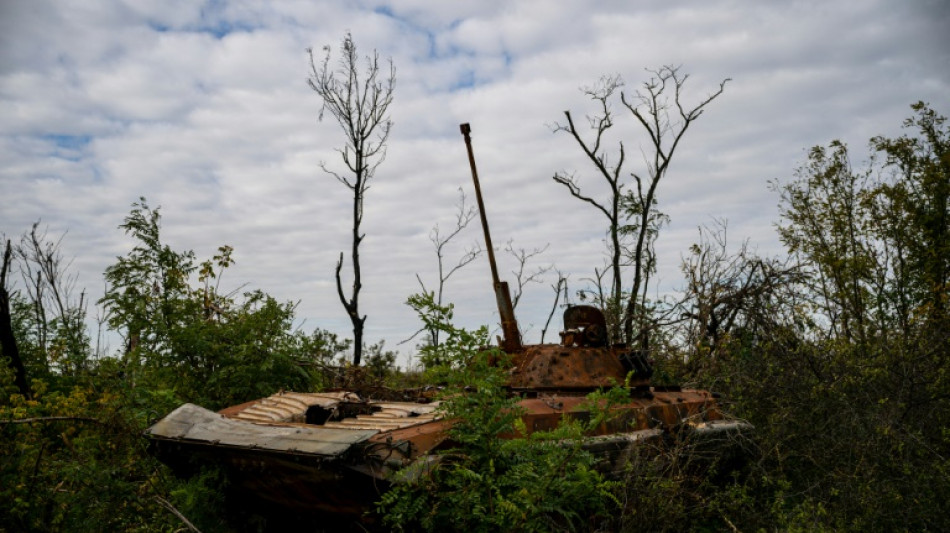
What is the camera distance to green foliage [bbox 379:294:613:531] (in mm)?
5762

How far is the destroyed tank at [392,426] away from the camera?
6.11 metres

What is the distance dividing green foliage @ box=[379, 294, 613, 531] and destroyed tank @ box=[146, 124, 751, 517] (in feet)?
0.57

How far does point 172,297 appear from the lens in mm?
11523

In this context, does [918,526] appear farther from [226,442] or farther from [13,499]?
[13,499]

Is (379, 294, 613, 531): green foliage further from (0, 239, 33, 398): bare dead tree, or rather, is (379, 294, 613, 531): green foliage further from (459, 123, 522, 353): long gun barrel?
(0, 239, 33, 398): bare dead tree

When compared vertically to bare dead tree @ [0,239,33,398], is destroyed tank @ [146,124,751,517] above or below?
below

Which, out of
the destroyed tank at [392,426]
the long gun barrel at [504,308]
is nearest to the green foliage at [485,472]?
the destroyed tank at [392,426]

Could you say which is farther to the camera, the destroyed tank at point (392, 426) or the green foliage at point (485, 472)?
the destroyed tank at point (392, 426)

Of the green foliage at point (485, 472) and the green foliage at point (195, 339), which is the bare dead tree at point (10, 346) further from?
the green foliage at point (485, 472)

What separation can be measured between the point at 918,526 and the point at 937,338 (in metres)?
3.36

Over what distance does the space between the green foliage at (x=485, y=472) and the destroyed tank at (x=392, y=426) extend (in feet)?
0.57

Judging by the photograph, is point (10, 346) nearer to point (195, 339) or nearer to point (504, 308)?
point (195, 339)

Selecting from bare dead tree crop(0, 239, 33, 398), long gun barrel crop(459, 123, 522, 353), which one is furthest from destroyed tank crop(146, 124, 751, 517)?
bare dead tree crop(0, 239, 33, 398)

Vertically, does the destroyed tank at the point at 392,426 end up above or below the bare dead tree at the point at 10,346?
below
